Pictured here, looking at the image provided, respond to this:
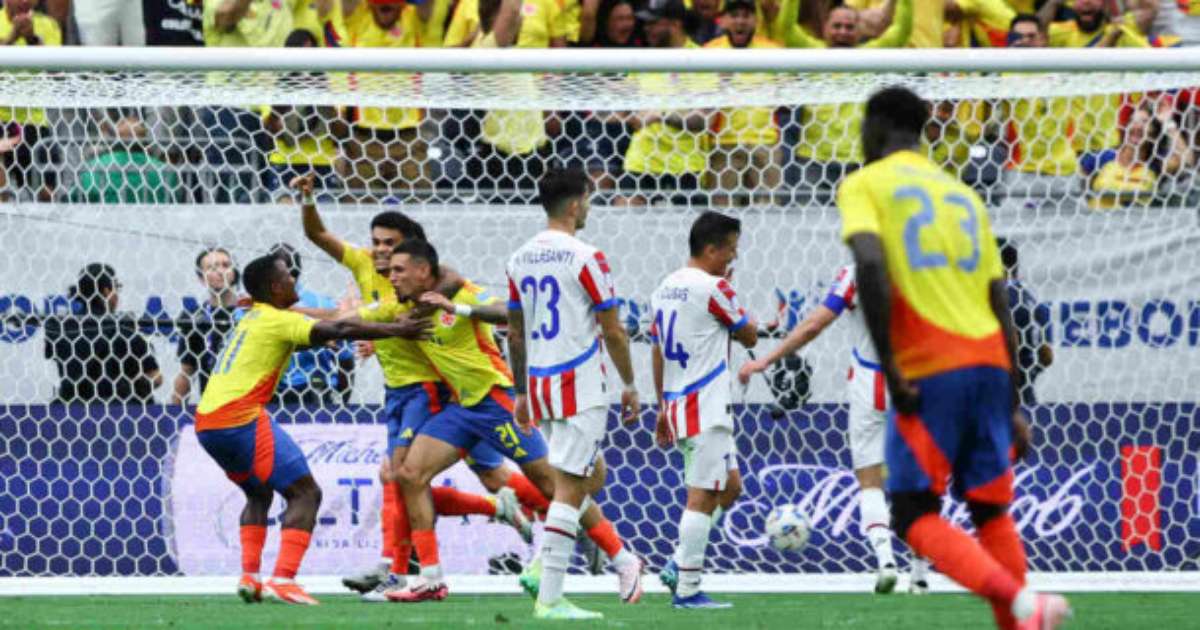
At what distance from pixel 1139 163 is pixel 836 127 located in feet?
6.15

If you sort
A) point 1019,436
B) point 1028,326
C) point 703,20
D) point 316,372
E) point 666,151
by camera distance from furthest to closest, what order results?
point 703,20 < point 666,151 < point 316,372 < point 1028,326 < point 1019,436

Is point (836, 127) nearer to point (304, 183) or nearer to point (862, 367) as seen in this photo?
point (862, 367)

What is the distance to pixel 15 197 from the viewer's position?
453 inches

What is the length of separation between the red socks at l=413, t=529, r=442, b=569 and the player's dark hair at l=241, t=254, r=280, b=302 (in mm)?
1497

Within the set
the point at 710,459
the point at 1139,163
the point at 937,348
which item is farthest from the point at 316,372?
the point at 937,348

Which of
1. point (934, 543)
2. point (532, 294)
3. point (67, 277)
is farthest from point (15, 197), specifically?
point (934, 543)

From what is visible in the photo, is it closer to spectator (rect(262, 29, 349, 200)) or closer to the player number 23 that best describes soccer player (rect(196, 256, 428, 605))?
spectator (rect(262, 29, 349, 200))

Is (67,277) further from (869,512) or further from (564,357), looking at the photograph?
(869,512)

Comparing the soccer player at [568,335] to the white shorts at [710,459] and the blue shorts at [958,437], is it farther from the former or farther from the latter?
the blue shorts at [958,437]

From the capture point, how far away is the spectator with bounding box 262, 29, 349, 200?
1201 cm

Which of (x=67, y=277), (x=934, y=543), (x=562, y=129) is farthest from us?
(x=562, y=129)

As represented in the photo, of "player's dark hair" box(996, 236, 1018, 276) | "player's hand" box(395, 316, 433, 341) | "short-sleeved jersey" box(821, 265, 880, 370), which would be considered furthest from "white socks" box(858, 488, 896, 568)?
"player's hand" box(395, 316, 433, 341)

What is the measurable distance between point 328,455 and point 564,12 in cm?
385

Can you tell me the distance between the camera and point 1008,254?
11.5 meters
